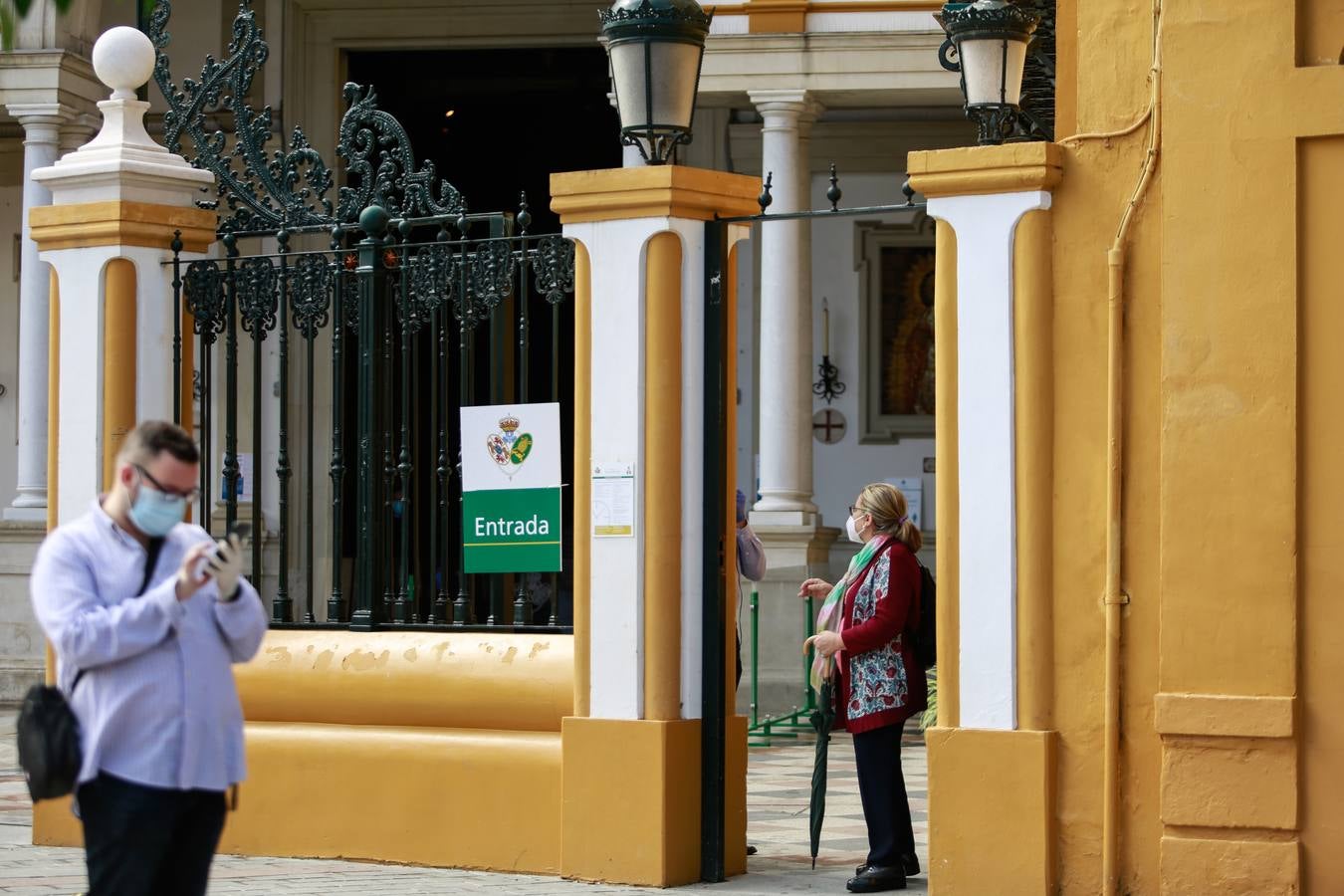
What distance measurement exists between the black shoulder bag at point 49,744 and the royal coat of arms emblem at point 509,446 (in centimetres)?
402

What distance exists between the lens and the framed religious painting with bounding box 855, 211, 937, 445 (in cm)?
1975

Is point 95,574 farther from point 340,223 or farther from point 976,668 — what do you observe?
point 340,223

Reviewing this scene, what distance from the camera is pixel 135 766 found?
16.4 ft

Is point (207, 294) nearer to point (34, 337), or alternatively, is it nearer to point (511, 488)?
point (511, 488)

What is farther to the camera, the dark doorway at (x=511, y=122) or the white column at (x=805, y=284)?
the dark doorway at (x=511, y=122)

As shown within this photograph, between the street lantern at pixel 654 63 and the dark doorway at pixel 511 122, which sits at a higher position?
the dark doorway at pixel 511 122

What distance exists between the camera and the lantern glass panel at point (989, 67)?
1002 cm

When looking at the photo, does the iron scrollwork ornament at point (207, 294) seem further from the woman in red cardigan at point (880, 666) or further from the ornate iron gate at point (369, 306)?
the woman in red cardigan at point (880, 666)

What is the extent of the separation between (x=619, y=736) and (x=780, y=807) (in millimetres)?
3224

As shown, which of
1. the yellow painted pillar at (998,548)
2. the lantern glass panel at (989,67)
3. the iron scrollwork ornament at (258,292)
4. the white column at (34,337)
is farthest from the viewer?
the white column at (34,337)

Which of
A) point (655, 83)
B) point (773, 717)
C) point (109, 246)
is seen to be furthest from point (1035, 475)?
point (773, 717)

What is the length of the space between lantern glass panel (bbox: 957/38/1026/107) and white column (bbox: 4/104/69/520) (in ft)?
33.4

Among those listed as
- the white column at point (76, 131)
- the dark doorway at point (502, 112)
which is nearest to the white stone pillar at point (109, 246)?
the white column at point (76, 131)

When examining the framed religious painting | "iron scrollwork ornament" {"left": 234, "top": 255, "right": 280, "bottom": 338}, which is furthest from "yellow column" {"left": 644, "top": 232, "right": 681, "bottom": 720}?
the framed religious painting
